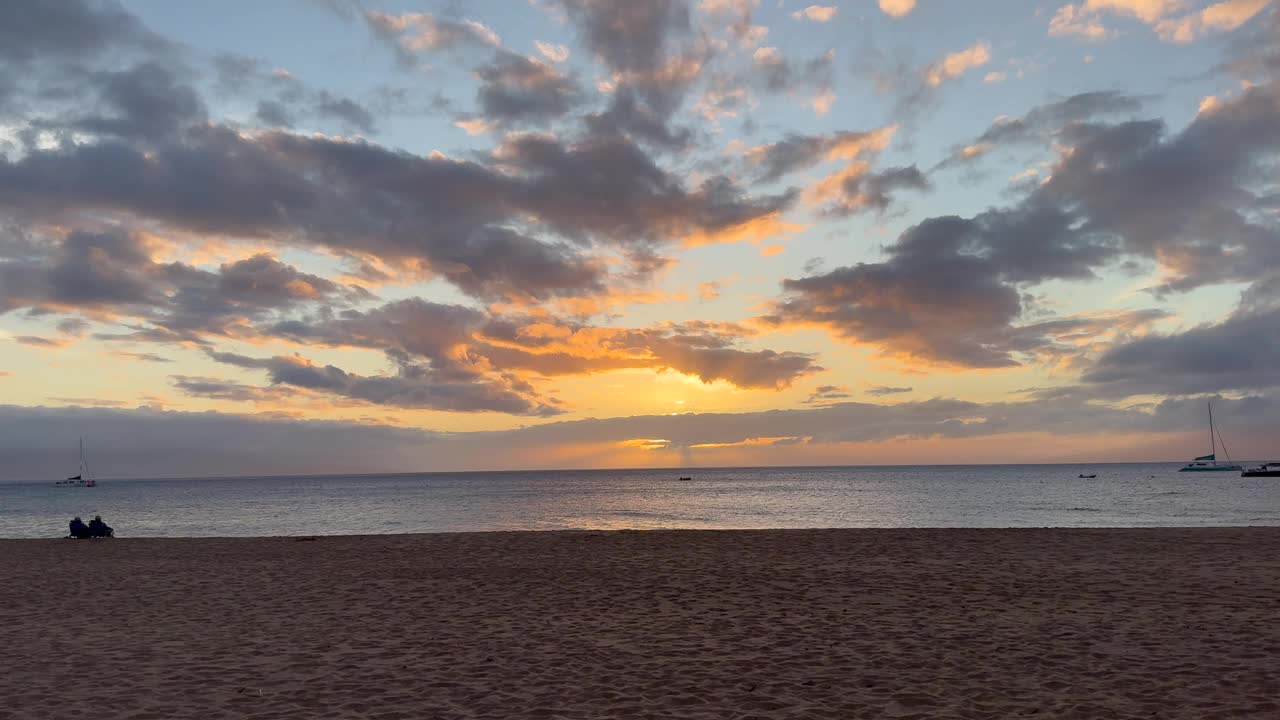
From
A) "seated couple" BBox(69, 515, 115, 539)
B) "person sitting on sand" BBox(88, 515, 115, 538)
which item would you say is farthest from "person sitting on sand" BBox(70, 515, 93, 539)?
"person sitting on sand" BBox(88, 515, 115, 538)

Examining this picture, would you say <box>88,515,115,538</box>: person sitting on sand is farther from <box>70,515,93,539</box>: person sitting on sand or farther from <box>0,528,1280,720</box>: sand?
<box>0,528,1280,720</box>: sand

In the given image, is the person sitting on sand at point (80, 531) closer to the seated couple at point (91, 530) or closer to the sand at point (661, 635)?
the seated couple at point (91, 530)

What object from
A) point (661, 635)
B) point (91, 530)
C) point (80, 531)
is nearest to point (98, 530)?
point (91, 530)

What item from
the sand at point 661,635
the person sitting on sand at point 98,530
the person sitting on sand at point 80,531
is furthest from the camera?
the person sitting on sand at point 98,530

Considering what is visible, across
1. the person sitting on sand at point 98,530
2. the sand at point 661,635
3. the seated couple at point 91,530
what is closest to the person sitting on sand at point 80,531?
the seated couple at point 91,530

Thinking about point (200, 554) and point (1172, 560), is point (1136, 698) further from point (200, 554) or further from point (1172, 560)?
point (200, 554)

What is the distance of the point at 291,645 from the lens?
523 inches

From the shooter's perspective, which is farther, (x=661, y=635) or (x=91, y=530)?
(x=91, y=530)

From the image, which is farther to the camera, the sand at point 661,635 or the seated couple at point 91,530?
the seated couple at point 91,530

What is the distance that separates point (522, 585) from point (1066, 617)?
12.1 m

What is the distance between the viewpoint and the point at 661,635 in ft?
44.9

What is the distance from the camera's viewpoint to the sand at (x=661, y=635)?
9867 mm

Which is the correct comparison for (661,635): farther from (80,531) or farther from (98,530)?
(80,531)

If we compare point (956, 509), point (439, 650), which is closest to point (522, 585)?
point (439, 650)
